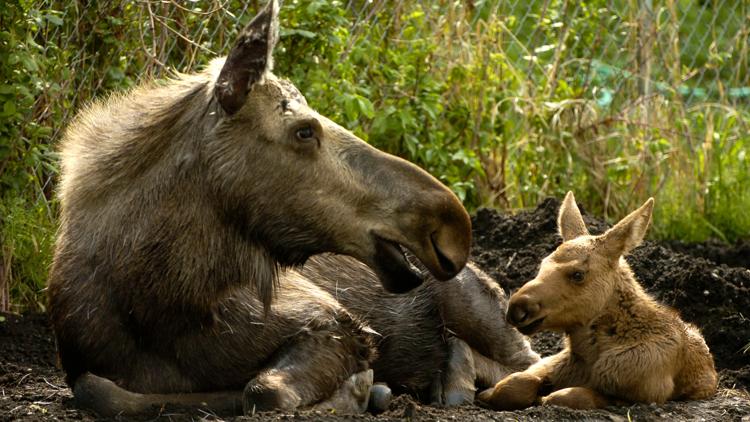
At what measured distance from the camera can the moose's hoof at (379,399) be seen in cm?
627

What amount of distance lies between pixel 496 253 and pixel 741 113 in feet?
13.6

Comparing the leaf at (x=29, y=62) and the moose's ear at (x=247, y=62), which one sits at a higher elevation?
A: the moose's ear at (x=247, y=62)

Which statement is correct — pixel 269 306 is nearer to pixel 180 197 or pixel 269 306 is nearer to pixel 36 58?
pixel 180 197

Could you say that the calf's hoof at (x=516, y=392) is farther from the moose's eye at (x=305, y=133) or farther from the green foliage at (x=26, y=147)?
the green foliage at (x=26, y=147)

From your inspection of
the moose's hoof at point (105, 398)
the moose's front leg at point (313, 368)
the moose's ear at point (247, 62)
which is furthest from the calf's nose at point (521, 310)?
the moose's hoof at point (105, 398)

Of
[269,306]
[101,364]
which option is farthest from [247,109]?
[101,364]

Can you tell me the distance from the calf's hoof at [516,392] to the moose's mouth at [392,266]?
93 centimetres

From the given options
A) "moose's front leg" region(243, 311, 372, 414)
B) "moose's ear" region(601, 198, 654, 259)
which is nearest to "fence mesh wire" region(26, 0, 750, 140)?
"moose's front leg" region(243, 311, 372, 414)

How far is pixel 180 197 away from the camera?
575 cm

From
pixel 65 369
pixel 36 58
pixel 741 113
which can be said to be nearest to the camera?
pixel 65 369

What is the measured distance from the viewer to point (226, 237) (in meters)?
5.76

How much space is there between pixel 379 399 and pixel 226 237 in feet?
3.67

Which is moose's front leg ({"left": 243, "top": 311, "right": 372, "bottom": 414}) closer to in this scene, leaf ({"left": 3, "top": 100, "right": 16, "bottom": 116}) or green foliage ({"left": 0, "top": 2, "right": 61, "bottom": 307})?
green foliage ({"left": 0, "top": 2, "right": 61, "bottom": 307})

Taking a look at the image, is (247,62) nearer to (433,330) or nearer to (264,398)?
(264,398)
